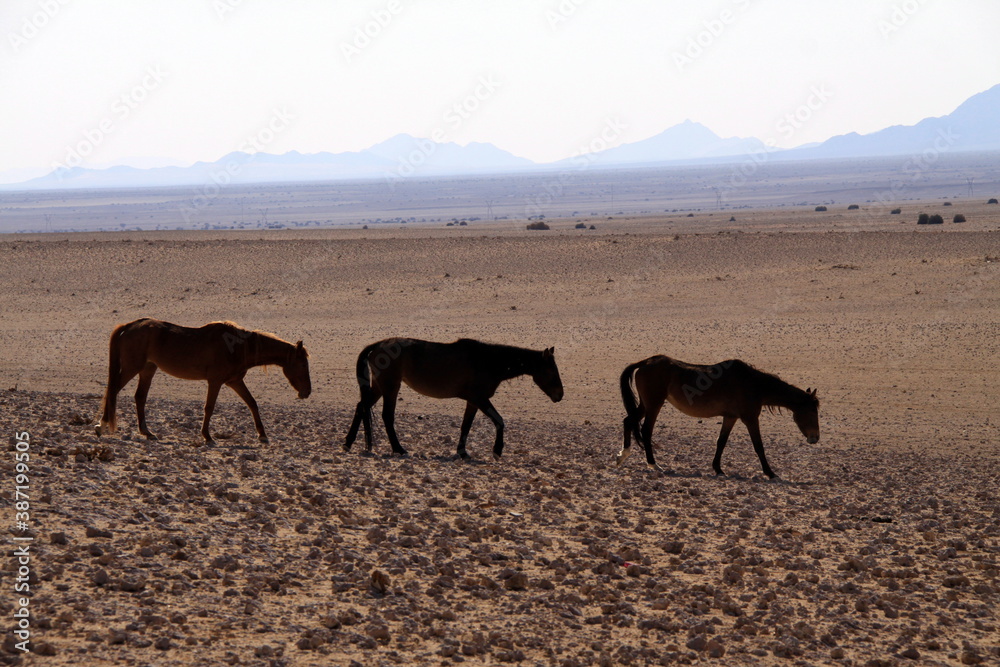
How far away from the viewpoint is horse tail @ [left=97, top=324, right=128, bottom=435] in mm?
12094

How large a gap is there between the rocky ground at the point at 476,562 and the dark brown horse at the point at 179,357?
558 mm

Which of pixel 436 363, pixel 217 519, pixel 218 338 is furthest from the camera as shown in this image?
pixel 436 363

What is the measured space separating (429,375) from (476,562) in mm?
5707

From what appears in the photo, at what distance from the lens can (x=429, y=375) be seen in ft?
44.5

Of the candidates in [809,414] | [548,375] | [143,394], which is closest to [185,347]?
[143,394]

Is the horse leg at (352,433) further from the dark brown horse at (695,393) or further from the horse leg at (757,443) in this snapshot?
the horse leg at (757,443)

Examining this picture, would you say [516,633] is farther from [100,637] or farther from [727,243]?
[727,243]

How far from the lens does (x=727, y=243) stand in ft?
146

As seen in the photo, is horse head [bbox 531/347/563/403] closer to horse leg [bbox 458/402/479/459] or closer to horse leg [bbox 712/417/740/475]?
horse leg [bbox 458/402/479/459]

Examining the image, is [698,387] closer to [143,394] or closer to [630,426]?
[630,426]

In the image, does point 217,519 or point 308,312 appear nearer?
point 217,519

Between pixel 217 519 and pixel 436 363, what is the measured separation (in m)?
5.46

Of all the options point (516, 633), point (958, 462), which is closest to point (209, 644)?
point (516, 633)

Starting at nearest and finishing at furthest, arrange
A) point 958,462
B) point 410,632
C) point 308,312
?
point 410,632
point 958,462
point 308,312
